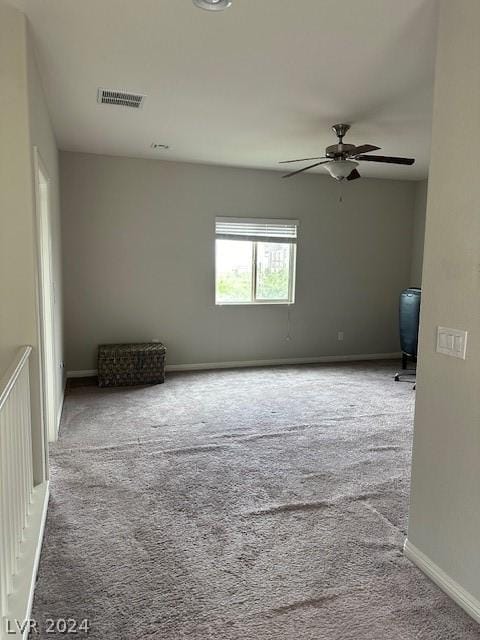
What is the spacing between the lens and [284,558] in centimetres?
224

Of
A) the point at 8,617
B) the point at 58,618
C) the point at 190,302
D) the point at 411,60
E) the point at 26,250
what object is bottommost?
the point at 58,618

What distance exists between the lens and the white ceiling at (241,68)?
2256 mm

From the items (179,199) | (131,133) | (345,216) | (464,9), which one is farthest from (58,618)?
(345,216)

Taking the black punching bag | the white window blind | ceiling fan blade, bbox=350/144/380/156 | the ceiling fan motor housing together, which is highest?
the ceiling fan motor housing

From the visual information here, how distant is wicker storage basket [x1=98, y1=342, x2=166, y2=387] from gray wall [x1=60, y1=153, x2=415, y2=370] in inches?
19.0

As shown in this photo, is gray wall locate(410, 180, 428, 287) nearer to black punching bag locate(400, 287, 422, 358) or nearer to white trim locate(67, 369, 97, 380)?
black punching bag locate(400, 287, 422, 358)

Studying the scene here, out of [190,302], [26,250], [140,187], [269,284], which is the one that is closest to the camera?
[26,250]

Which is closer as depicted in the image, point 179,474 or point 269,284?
point 179,474

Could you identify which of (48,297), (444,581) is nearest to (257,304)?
(48,297)

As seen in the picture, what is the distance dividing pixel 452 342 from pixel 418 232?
528 cm

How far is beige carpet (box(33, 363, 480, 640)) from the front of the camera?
1.87m

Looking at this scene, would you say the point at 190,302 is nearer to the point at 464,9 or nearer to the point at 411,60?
the point at 411,60

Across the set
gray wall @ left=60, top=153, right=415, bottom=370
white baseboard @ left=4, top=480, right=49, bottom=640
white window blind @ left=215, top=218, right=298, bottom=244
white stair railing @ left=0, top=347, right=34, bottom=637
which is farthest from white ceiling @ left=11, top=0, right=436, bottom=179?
white baseboard @ left=4, top=480, right=49, bottom=640

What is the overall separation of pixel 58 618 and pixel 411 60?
3.28 meters
